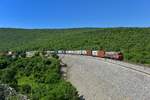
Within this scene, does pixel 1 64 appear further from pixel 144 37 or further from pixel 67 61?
pixel 144 37

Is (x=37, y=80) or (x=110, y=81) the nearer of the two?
(x=110, y=81)

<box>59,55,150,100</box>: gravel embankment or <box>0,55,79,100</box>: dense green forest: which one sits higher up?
<box>59,55,150,100</box>: gravel embankment

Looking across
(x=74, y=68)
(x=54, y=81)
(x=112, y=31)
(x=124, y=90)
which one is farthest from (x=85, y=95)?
(x=112, y=31)

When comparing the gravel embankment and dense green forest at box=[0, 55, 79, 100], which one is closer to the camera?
the gravel embankment

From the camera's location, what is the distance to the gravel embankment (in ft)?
153

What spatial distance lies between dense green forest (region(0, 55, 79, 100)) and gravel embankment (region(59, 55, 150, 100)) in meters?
2.08

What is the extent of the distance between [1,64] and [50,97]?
52.9m

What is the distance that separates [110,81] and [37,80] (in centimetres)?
2503

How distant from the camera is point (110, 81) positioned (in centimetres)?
5506

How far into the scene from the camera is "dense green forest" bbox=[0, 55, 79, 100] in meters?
55.9

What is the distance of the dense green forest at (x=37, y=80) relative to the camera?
183 ft

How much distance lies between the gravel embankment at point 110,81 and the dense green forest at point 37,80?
2.08m

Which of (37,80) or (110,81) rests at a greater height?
(110,81)

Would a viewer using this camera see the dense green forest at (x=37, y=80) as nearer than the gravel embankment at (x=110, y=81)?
No
